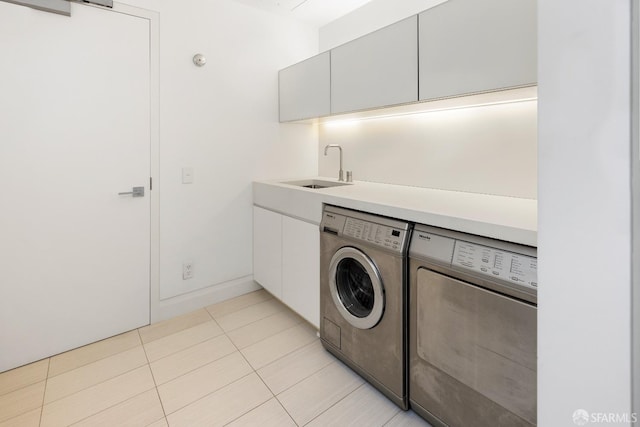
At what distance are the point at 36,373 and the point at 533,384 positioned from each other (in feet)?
7.83

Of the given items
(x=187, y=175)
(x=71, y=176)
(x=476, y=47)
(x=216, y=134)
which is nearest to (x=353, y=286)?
(x=476, y=47)

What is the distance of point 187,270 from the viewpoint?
244 cm

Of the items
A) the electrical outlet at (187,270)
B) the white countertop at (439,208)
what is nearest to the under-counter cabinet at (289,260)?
the white countertop at (439,208)

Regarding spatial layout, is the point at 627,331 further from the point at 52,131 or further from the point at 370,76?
the point at 52,131

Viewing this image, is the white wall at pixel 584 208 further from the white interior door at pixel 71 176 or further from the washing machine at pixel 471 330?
the white interior door at pixel 71 176

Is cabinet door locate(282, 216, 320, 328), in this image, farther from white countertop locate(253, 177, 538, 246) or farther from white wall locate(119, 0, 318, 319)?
white wall locate(119, 0, 318, 319)

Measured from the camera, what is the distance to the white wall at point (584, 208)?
1.57ft

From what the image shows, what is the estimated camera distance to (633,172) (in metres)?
0.46

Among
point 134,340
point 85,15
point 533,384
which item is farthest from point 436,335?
point 85,15

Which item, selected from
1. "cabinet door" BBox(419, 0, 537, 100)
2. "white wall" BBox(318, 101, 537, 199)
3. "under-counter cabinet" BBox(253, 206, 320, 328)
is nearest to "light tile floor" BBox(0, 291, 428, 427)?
"under-counter cabinet" BBox(253, 206, 320, 328)

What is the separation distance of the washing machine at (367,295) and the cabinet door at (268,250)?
0.57 m

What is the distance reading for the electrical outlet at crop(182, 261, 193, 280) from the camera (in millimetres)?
2424

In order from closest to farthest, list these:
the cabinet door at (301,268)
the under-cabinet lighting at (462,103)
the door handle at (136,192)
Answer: the under-cabinet lighting at (462,103) → the cabinet door at (301,268) → the door handle at (136,192)

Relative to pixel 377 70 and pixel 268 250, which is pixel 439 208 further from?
pixel 268 250
